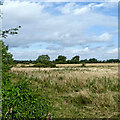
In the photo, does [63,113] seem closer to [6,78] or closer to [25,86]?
[25,86]

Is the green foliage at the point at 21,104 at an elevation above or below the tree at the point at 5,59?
below

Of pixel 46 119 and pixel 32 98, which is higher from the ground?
pixel 32 98

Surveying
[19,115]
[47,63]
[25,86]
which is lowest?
[19,115]

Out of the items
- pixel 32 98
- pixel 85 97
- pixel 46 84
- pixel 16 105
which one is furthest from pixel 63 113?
pixel 46 84

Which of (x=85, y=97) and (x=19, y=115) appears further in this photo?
(x=85, y=97)

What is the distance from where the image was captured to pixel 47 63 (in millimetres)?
34812

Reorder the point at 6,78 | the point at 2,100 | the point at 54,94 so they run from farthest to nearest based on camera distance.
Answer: the point at 54,94, the point at 6,78, the point at 2,100

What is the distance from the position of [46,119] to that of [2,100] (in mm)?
1159

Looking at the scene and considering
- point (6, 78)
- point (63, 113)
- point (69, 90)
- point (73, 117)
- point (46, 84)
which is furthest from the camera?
point (46, 84)

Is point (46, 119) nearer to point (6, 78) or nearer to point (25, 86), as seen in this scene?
point (25, 86)

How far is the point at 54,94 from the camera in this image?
7750 mm

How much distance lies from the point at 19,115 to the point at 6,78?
95 centimetres

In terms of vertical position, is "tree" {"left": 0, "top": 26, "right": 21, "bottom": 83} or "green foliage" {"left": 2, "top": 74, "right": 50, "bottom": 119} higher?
"tree" {"left": 0, "top": 26, "right": 21, "bottom": 83}

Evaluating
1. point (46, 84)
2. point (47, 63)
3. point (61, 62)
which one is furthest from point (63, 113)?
point (61, 62)
